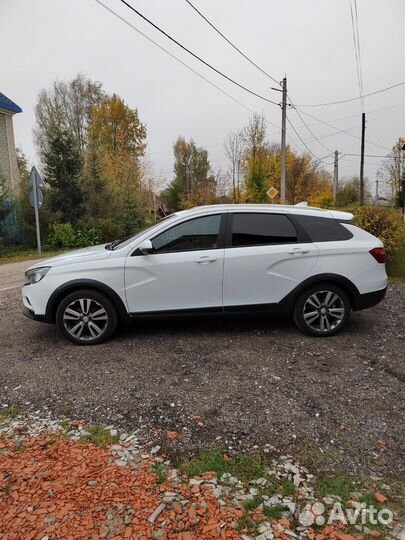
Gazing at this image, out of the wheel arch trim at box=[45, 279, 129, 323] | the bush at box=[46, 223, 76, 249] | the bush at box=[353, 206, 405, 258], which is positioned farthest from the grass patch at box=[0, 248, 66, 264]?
the bush at box=[353, 206, 405, 258]

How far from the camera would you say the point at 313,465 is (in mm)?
2451

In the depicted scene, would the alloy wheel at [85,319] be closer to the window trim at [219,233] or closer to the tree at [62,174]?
the window trim at [219,233]

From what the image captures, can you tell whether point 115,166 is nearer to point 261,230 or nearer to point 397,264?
point 397,264

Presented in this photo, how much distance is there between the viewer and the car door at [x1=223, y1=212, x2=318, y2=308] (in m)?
4.45

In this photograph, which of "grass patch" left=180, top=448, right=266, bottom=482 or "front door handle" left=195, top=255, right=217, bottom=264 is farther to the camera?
"front door handle" left=195, top=255, right=217, bottom=264

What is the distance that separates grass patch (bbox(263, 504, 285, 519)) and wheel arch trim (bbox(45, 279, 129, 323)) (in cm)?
282

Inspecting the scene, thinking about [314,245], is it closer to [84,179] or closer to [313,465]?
[313,465]

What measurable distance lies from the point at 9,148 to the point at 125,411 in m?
21.2

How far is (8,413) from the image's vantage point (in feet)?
10.3

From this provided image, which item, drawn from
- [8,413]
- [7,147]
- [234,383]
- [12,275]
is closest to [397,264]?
[234,383]

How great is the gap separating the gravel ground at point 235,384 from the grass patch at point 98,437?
0.13 metres

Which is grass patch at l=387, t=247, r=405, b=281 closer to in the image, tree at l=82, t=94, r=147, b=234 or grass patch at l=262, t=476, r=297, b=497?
grass patch at l=262, t=476, r=297, b=497

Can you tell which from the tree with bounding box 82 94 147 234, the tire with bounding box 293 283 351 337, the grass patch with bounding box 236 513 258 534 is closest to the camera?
the grass patch with bounding box 236 513 258 534

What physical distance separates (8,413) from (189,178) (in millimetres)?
47117
